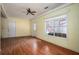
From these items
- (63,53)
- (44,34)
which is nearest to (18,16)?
(44,34)

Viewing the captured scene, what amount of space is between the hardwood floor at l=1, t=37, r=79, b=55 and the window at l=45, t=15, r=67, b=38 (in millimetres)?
353

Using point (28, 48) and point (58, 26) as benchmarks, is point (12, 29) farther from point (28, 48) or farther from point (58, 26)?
point (58, 26)

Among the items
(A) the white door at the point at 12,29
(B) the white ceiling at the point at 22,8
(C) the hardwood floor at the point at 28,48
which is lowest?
(C) the hardwood floor at the point at 28,48

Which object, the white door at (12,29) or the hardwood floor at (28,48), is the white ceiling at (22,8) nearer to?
the white door at (12,29)

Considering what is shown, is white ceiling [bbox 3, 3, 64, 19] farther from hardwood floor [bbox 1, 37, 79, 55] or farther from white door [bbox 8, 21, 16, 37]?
hardwood floor [bbox 1, 37, 79, 55]

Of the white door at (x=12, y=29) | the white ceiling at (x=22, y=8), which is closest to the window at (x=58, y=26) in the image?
the white ceiling at (x=22, y=8)

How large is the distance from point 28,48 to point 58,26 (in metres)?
0.94

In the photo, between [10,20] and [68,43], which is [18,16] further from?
[68,43]

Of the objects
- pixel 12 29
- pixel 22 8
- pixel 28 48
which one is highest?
pixel 22 8

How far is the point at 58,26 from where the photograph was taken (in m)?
2.00

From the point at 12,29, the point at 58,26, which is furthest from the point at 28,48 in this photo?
the point at 58,26

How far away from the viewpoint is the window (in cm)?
196

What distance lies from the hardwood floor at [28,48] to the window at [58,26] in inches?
13.9

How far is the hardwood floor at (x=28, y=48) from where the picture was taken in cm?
191
